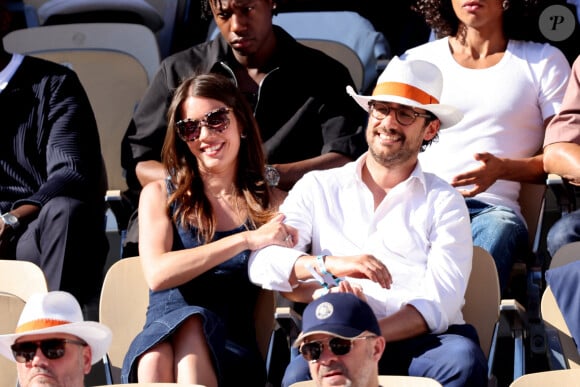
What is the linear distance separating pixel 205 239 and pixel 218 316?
0.97ft

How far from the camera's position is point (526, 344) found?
4863 mm

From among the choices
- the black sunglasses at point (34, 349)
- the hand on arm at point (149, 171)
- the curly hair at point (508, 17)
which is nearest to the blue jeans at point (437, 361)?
the black sunglasses at point (34, 349)

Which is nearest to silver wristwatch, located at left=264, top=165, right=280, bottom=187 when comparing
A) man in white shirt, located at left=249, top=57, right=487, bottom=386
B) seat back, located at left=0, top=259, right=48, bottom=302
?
man in white shirt, located at left=249, top=57, right=487, bottom=386

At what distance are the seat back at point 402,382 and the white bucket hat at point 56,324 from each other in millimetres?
641

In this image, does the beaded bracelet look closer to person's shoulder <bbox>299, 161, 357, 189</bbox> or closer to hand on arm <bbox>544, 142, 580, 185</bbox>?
person's shoulder <bbox>299, 161, 357, 189</bbox>

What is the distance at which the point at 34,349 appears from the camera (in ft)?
13.2

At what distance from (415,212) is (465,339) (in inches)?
22.0

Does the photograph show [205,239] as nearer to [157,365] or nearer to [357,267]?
[157,365]

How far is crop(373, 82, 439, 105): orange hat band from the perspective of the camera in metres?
4.72

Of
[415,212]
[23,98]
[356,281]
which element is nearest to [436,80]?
[415,212]

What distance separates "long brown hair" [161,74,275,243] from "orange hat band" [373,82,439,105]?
524 mm

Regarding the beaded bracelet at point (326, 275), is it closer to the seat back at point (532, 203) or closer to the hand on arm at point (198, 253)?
the hand on arm at point (198, 253)

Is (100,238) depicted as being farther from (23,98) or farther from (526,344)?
(526,344)

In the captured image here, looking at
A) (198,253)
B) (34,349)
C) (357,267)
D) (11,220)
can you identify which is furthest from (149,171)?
(34,349)
